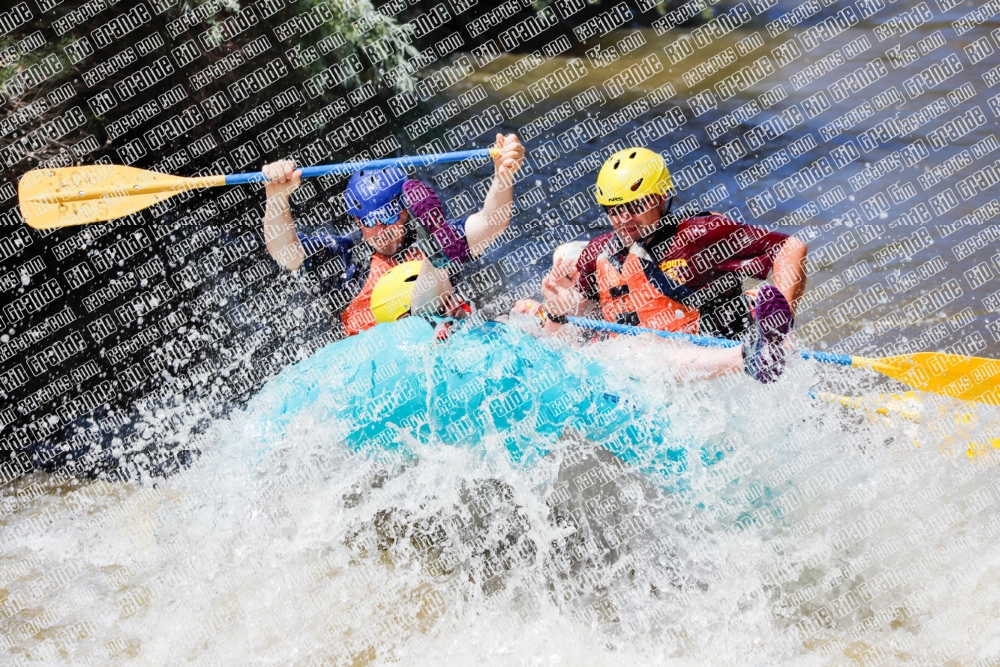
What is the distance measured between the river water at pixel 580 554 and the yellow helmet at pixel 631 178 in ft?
2.31

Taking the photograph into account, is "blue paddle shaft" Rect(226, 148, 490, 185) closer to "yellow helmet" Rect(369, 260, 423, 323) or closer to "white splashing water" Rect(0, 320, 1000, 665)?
"yellow helmet" Rect(369, 260, 423, 323)

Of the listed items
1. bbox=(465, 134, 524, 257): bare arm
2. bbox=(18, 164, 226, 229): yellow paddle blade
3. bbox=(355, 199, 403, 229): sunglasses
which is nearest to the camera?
bbox=(465, 134, 524, 257): bare arm

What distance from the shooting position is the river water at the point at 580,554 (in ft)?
12.8

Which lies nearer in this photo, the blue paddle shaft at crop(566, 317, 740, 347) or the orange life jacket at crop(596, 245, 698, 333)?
the blue paddle shaft at crop(566, 317, 740, 347)

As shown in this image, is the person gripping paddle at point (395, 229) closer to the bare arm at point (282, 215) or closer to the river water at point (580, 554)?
the bare arm at point (282, 215)

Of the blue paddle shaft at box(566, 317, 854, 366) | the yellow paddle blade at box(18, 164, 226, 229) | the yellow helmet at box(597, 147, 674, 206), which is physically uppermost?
the yellow paddle blade at box(18, 164, 226, 229)

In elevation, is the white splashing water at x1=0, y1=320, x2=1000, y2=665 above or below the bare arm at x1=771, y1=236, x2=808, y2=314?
below

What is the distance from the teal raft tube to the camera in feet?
13.6

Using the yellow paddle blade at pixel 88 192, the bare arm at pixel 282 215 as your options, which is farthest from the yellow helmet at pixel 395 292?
the yellow paddle blade at pixel 88 192

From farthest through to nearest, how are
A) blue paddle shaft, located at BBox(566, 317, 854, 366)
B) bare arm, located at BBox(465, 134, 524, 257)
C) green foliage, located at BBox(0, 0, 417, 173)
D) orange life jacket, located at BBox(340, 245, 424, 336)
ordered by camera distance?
green foliage, located at BBox(0, 0, 417, 173)
orange life jacket, located at BBox(340, 245, 424, 336)
bare arm, located at BBox(465, 134, 524, 257)
blue paddle shaft, located at BBox(566, 317, 854, 366)

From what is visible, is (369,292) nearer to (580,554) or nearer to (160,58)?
(580,554)

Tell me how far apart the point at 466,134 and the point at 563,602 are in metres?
4.77

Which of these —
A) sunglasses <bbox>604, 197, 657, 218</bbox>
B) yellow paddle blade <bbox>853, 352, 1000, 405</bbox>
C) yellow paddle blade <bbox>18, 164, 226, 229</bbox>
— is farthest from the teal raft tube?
yellow paddle blade <bbox>18, 164, 226, 229</bbox>

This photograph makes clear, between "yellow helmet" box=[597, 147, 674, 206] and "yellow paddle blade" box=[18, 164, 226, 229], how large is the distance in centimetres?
226
